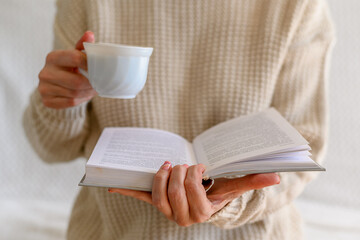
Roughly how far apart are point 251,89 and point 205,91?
10 centimetres

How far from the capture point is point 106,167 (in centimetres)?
49

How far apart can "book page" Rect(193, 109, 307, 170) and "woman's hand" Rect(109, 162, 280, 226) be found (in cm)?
4

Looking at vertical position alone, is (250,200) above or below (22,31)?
below

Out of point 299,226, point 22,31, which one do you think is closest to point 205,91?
point 299,226

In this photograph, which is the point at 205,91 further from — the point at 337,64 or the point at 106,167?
the point at 337,64

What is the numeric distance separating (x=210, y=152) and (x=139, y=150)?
0.39 ft

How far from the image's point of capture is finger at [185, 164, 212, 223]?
0.49 m

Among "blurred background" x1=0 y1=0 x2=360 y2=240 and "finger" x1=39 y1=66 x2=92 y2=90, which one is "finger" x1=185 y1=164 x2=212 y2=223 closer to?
"finger" x1=39 y1=66 x2=92 y2=90

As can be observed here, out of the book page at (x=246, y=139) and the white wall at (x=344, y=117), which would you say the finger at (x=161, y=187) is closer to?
the book page at (x=246, y=139)

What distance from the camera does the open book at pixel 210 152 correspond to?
1.58 feet

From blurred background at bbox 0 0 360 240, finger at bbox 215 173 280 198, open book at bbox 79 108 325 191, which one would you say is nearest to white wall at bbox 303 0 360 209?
blurred background at bbox 0 0 360 240

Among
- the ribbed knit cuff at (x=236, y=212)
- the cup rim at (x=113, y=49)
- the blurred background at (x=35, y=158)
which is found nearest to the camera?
the cup rim at (x=113, y=49)

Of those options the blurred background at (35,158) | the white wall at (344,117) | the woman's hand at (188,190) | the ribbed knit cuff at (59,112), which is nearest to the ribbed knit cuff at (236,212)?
the woman's hand at (188,190)

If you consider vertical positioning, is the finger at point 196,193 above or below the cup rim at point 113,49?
below
